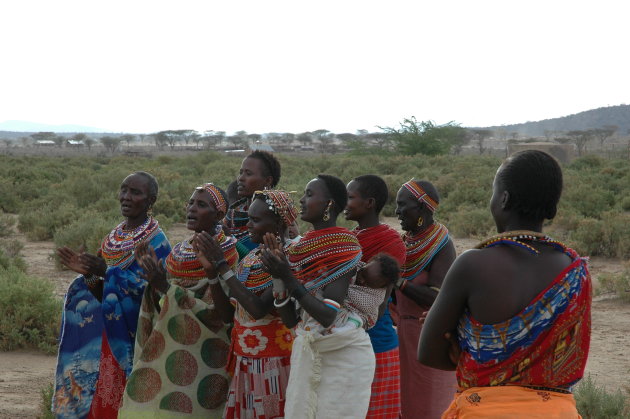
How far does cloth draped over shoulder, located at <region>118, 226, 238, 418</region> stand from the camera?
3.96m

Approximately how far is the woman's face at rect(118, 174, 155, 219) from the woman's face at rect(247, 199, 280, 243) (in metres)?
1.05

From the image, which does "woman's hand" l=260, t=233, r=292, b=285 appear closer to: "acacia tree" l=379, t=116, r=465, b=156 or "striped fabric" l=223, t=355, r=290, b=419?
"striped fabric" l=223, t=355, r=290, b=419

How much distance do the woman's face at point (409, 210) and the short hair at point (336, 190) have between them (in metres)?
0.66

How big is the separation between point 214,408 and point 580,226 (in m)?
11.4

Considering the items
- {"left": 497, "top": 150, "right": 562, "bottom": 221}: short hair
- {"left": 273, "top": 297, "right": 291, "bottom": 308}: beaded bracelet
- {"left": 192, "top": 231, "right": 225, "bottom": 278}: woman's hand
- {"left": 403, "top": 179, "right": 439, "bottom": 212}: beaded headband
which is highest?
{"left": 497, "top": 150, "right": 562, "bottom": 221}: short hair

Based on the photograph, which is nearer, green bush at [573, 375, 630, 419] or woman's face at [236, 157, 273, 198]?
woman's face at [236, 157, 273, 198]

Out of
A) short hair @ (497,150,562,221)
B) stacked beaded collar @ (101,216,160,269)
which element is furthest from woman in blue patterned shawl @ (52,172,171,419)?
short hair @ (497,150,562,221)

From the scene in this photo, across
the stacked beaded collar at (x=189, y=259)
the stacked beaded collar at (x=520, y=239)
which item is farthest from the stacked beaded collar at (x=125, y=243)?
the stacked beaded collar at (x=520, y=239)

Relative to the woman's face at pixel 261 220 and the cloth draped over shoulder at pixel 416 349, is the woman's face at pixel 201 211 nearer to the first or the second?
the woman's face at pixel 261 220

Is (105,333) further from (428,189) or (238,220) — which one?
(428,189)

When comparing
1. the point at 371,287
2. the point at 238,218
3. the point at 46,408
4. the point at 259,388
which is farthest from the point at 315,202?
the point at 46,408

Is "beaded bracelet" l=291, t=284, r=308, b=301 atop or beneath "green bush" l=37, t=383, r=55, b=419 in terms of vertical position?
atop

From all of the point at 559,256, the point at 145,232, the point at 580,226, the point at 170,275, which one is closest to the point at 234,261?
the point at 170,275

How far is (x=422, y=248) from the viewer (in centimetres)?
431
